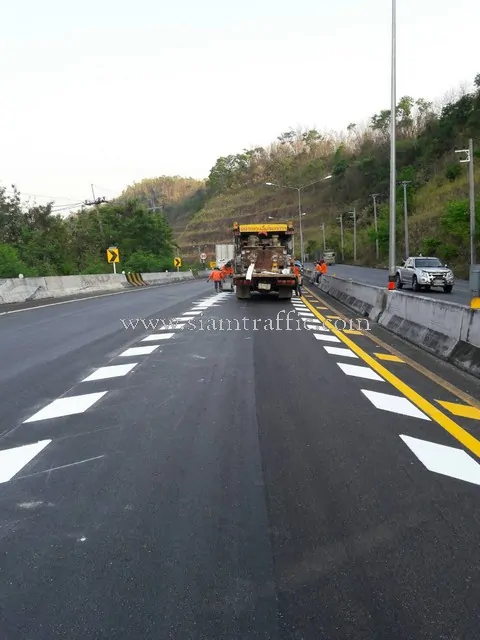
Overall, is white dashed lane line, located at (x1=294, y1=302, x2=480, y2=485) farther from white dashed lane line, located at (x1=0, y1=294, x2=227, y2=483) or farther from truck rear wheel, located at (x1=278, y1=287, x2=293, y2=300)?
truck rear wheel, located at (x1=278, y1=287, x2=293, y2=300)

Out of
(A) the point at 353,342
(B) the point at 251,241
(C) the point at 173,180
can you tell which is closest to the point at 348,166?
(C) the point at 173,180

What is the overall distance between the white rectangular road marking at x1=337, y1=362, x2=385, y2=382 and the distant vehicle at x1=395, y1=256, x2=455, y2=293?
20323 mm

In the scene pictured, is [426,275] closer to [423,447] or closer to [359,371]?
[359,371]

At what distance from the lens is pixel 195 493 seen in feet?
12.9

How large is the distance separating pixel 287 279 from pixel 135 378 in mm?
14783

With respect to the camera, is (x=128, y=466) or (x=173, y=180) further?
(x=173, y=180)

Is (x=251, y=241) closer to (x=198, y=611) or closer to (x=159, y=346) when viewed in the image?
(x=159, y=346)

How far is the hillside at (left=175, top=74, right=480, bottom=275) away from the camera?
64625 mm

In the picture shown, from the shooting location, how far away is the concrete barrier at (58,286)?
2372 centimetres

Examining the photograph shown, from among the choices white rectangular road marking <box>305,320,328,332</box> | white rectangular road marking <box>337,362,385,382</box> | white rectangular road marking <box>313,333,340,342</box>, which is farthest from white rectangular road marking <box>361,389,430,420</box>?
white rectangular road marking <box>305,320,328,332</box>

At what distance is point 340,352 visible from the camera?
9797 millimetres

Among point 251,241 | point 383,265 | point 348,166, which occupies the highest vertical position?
point 348,166

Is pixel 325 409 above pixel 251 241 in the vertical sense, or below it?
below

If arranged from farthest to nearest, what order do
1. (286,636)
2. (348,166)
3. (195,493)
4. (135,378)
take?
(348,166) < (135,378) < (195,493) < (286,636)
